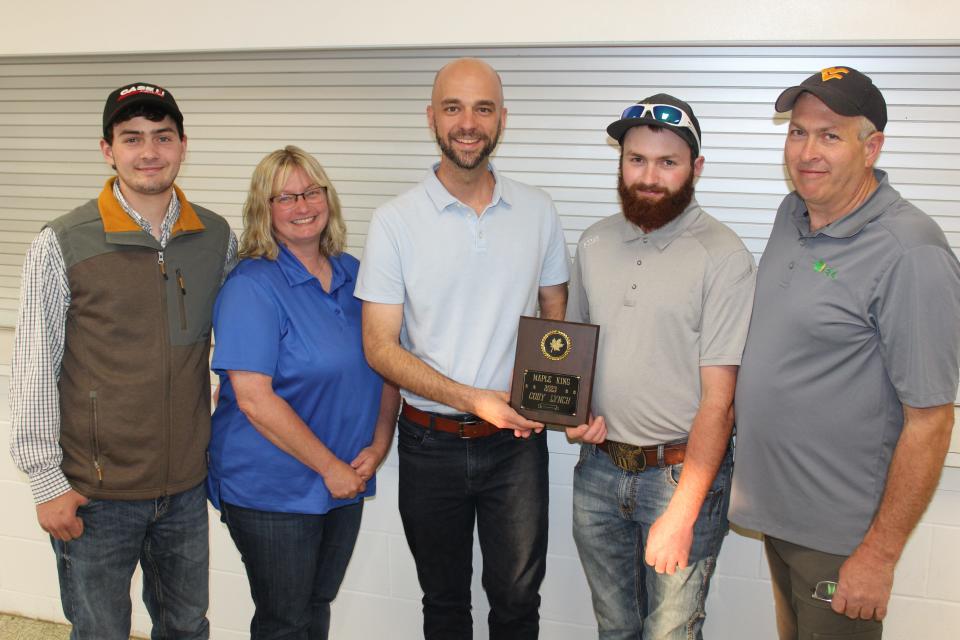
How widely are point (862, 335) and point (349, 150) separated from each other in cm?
176

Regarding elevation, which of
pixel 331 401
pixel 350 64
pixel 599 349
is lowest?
pixel 331 401

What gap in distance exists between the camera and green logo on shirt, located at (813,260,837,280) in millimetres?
1769

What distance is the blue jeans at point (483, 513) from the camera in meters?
2.23

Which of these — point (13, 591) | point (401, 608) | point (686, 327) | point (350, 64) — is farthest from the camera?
point (13, 591)

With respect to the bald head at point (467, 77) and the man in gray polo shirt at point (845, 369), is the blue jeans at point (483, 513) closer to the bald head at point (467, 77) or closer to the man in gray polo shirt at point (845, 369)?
the man in gray polo shirt at point (845, 369)

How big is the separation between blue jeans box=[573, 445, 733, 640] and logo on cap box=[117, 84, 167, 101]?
151cm

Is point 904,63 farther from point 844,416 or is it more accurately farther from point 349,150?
point 349,150

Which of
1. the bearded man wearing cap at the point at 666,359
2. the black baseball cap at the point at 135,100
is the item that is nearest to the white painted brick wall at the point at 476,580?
the bearded man wearing cap at the point at 666,359

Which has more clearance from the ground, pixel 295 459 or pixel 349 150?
pixel 349 150

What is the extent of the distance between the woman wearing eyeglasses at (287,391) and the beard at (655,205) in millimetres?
837

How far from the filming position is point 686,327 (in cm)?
194

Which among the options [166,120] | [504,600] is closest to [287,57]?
[166,120]

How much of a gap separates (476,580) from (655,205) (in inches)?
62.8

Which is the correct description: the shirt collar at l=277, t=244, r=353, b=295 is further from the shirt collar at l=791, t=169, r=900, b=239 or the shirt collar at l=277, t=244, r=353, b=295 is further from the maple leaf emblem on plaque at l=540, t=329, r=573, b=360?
the shirt collar at l=791, t=169, r=900, b=239
